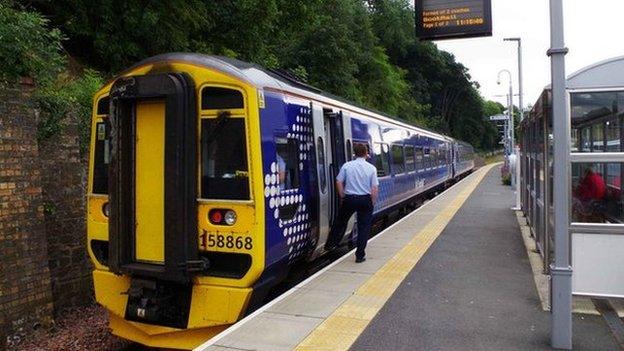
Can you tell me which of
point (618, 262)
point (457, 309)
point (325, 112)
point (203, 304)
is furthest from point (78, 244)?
point (618, 262)

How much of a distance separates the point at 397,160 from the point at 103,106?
8.94m

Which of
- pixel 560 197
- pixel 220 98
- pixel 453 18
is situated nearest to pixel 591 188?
pixel 560 197

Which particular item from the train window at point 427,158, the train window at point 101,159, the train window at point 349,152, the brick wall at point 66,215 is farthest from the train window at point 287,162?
the train window at point 427,158

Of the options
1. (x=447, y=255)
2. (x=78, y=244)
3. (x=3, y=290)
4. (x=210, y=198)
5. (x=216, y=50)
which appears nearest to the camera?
(x=210, y=198)

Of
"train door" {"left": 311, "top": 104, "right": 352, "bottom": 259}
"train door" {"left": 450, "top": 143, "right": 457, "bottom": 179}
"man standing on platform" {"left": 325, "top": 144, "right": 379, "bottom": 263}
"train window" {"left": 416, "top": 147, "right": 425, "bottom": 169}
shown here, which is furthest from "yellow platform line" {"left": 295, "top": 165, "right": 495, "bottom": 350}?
"train door" {"left": 450, "top": 143, "right": 457, "bottom": 179}

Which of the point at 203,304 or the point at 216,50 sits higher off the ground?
the point at 216,50

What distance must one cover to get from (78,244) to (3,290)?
5.48ft

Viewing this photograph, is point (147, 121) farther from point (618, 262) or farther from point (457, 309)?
point (618, 262)

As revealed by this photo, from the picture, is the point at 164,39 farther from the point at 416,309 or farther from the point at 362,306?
the point at 416,309

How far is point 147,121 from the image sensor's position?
5.80 m

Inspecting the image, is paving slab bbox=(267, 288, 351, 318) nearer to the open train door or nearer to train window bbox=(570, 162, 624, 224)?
the open train door

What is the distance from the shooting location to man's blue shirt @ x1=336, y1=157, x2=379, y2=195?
766 centimetres

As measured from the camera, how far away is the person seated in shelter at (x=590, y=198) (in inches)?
235

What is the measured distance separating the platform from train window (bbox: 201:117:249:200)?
124cm
